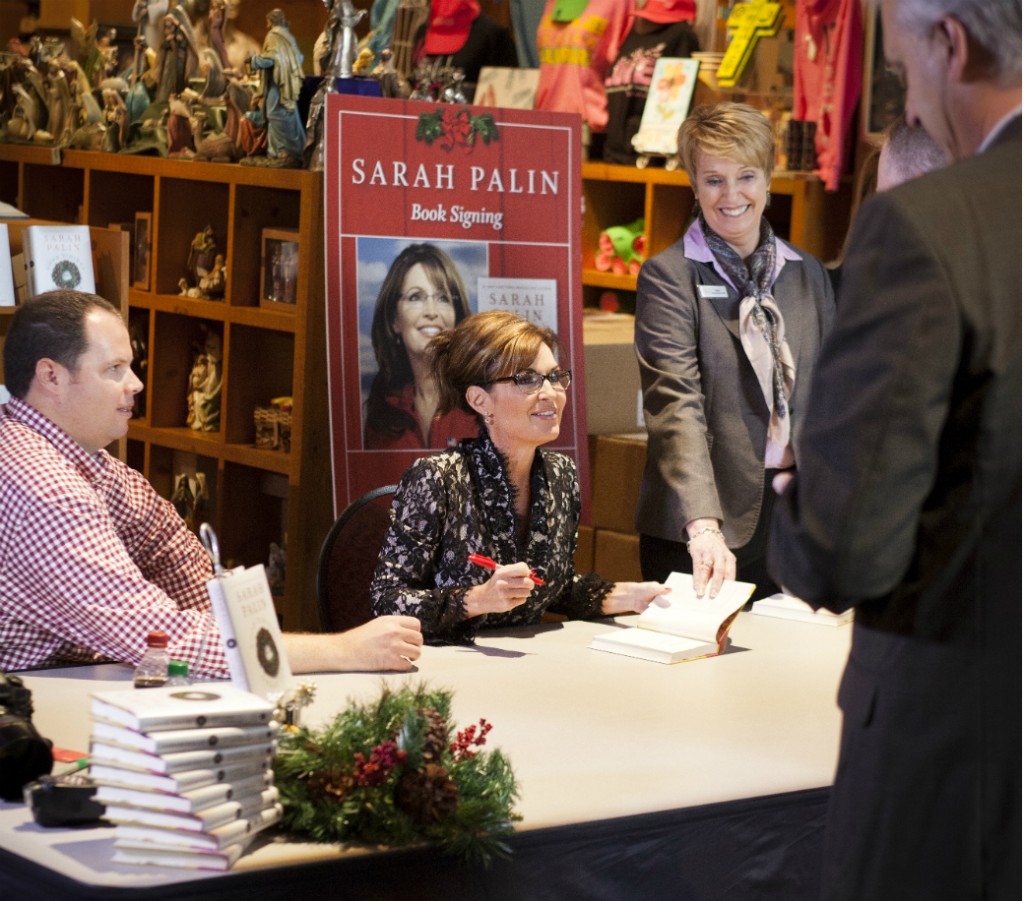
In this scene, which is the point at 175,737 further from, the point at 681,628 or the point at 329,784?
the point at 681,628

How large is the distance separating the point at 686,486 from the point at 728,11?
3644 millimetres

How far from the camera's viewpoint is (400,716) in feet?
6.42

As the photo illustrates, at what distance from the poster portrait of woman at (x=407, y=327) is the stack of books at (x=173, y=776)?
8.21ft

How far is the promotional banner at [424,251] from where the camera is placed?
4.24m

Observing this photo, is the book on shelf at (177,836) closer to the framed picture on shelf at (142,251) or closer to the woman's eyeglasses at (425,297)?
the woman's eyeglasses at (425,297)

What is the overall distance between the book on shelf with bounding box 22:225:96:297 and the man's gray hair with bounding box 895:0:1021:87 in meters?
2.83

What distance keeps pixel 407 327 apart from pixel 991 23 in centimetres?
298

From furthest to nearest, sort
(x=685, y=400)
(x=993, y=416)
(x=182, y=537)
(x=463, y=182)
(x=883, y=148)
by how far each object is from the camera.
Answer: (x=463, y=182), (x=685, y=400), (x=182, y=537), (x=883, y=148), (x=993, y=416)

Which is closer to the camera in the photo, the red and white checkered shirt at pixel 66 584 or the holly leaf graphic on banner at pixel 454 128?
the red and white checkered shirt at pixel 66 584

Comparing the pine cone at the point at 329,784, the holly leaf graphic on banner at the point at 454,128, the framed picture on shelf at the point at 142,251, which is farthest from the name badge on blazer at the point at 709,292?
the framed picture on shelf at the point at 142,251

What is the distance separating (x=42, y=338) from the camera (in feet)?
9.37

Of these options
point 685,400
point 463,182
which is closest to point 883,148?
point 685,400

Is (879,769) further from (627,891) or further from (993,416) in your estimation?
(627,891)

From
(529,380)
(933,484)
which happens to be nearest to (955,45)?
(933,484)
